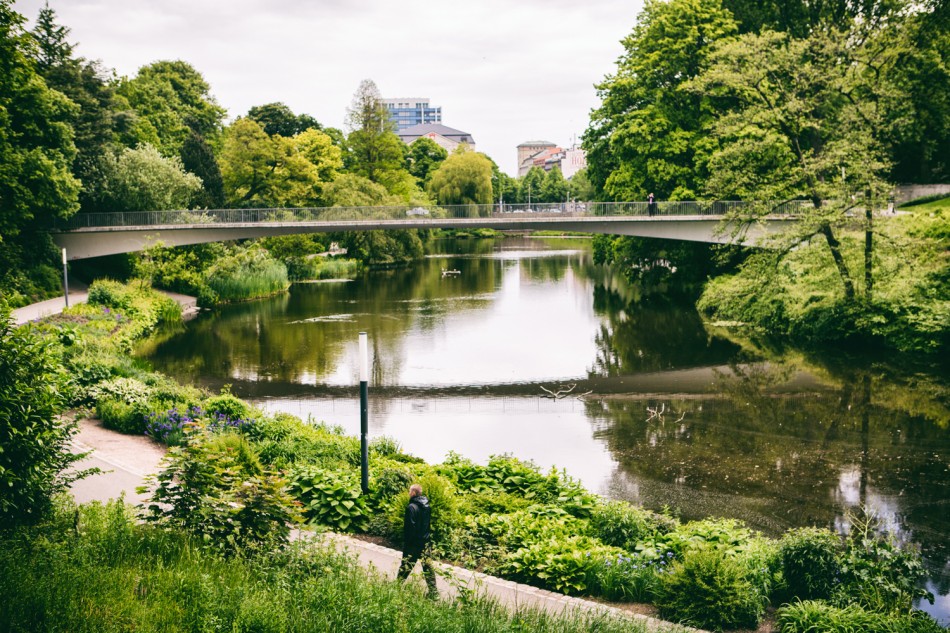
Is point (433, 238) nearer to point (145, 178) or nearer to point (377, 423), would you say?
point (145, 178)

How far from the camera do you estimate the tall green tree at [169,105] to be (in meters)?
56.2

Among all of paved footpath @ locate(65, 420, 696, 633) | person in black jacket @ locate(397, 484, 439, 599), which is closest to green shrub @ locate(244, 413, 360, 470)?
paved footpath @ locate(65, 420, 696, 633)

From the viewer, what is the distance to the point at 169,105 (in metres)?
66.0

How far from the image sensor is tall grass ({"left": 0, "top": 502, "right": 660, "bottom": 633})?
5887 mm

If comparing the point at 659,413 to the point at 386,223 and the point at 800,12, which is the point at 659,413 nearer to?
the point at 386,223

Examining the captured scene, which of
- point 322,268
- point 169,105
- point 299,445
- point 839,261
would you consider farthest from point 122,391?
point 169,105

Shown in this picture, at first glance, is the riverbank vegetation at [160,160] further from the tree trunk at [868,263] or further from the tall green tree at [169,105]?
the tree trunk at [868,263]

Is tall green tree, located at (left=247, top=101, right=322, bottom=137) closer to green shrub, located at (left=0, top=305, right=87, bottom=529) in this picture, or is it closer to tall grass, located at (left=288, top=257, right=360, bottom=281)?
tall grass, located at (left=288, top=257, right=360, bottom=281)

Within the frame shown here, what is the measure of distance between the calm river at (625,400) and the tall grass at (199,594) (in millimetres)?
7143

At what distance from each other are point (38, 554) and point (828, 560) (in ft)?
26.6

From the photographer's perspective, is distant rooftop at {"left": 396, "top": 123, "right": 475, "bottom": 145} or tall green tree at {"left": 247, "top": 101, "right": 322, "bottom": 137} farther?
distant rooftop at {"left": 396, "top": 123, "right": 475, "bottom": 145}

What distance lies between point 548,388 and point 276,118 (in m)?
60.0

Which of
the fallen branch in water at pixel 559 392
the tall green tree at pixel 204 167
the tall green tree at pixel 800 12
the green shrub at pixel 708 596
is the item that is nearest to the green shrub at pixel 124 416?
the green shrub at pixel 708 596

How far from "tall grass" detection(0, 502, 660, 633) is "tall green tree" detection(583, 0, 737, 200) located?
35400mm
